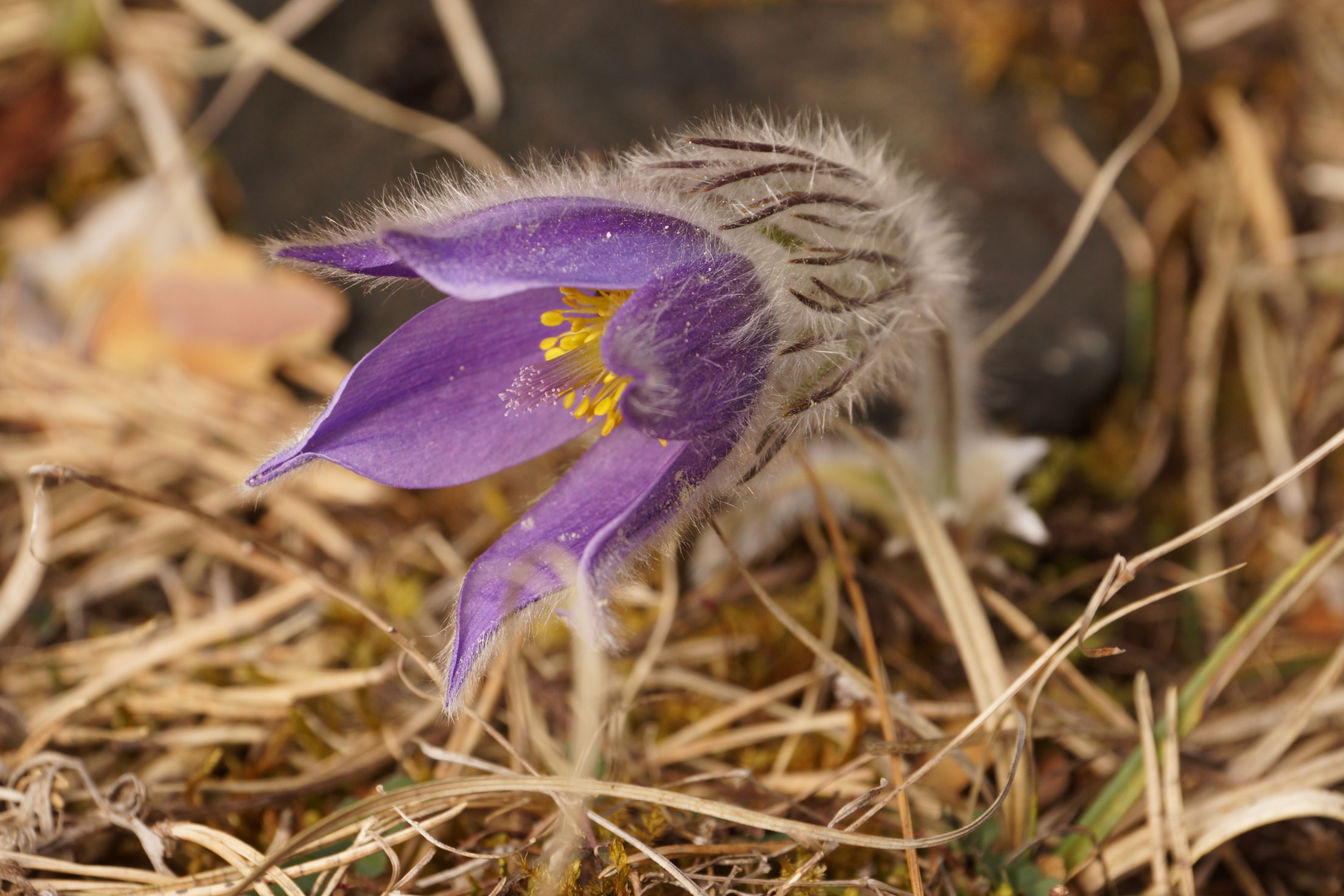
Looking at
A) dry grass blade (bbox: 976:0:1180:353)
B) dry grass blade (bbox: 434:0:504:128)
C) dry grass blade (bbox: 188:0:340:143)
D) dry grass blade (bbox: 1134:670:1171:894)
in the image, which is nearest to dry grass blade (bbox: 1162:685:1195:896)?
dry grass blade (bbox: 1134:670:1171:894)

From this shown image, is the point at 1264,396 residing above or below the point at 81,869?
above

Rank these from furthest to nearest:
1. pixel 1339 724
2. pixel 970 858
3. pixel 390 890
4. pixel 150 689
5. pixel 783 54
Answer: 1. pixel 783 54
2. pixel 150 689
3. pixel 1339 724
4. pixel 970 858
5. pixel 390 890

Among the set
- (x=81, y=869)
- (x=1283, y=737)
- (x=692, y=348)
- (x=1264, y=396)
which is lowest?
(x=81, y=869)

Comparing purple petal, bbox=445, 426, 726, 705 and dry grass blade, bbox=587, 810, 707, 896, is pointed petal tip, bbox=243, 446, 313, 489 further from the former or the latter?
dry grass blade, bbox=587, 810, 707, 896

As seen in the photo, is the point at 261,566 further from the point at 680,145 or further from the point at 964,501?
the point at 964,501

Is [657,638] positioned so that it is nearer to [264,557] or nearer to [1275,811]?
[264,557]

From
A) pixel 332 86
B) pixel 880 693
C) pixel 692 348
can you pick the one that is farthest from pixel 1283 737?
pixel 332 86

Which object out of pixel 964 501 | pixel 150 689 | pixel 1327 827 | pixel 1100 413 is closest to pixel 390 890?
pixel 150 689
